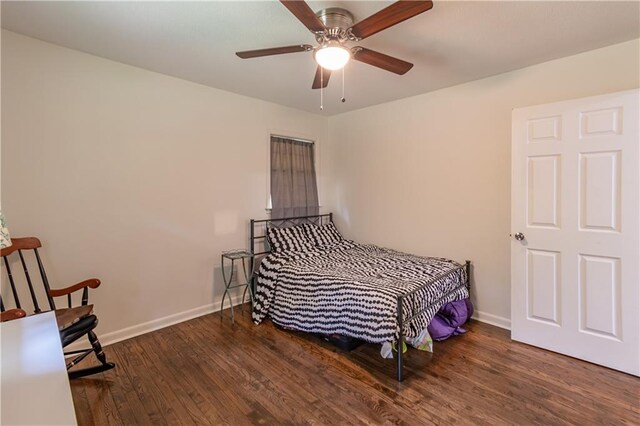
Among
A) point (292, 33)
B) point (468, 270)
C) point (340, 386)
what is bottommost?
point (340, 386)

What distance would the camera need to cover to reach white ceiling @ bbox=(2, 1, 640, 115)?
1.91 meters

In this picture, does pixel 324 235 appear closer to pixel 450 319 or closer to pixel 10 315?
pixel 450 319

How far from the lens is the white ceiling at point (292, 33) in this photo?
191 centimetres

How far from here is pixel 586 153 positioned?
2375mm

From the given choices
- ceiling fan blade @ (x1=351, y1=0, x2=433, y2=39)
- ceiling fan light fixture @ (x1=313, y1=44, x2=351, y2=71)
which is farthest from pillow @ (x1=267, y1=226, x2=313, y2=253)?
ceiling fan blade @ (x1=351, y1=0, x2=433, y2=39)

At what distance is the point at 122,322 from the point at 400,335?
7.91ft

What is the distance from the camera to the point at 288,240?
3.71m

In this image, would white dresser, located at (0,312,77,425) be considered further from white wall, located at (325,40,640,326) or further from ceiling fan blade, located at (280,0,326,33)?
white wall, located at (325,40,640,326)

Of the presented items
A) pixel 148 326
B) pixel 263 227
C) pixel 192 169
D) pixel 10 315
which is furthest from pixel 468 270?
pixel 10 315

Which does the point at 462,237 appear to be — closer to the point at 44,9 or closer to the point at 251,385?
the point at 251,385

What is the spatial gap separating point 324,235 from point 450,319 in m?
1.80

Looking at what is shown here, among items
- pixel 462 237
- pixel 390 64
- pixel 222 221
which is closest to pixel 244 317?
pixel 222 221

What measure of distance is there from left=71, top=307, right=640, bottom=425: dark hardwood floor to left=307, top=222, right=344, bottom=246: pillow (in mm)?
1425

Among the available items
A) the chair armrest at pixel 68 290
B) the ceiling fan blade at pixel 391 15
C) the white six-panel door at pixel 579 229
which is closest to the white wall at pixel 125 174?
the chair armrest at pixel 68 290
